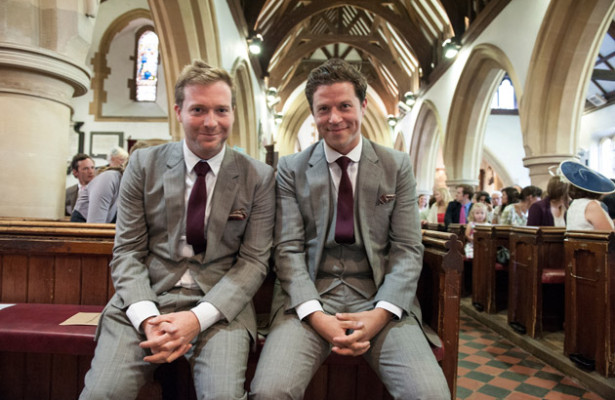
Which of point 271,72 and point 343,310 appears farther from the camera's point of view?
point 271,72

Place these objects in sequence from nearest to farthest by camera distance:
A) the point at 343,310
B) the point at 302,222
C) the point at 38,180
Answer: the point at 343,310 → the point at 302,222 → the point at 38,180

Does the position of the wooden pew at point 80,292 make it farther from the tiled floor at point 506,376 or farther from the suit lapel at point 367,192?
the tiled floor at point 506,376

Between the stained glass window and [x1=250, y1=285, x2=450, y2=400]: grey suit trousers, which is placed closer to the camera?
[x1=250, y1=285, x2=450, y2=400]: grey suit trousers

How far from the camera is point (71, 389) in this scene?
191cm

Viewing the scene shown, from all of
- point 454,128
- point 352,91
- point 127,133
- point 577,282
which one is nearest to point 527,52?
point 454,128

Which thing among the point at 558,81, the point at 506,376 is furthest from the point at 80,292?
the point at 558,81

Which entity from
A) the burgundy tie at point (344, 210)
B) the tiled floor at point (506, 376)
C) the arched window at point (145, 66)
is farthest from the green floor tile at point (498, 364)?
the arched window at point (145, 66)

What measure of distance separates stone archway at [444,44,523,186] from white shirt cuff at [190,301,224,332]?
7759mm

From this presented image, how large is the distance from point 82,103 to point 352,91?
9.37m

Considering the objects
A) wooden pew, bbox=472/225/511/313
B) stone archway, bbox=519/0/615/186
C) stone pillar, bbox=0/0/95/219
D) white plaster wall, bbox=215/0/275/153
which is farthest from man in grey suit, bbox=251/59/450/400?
white plaster wall, bbox=215/0/275/153

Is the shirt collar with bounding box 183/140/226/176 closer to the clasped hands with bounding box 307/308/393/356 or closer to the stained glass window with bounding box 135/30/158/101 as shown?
the clasped hands with bounding box 307/308/393/356

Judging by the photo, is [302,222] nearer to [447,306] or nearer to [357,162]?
[357,162]

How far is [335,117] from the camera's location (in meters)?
1.64

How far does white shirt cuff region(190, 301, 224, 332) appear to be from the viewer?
1.43 m
